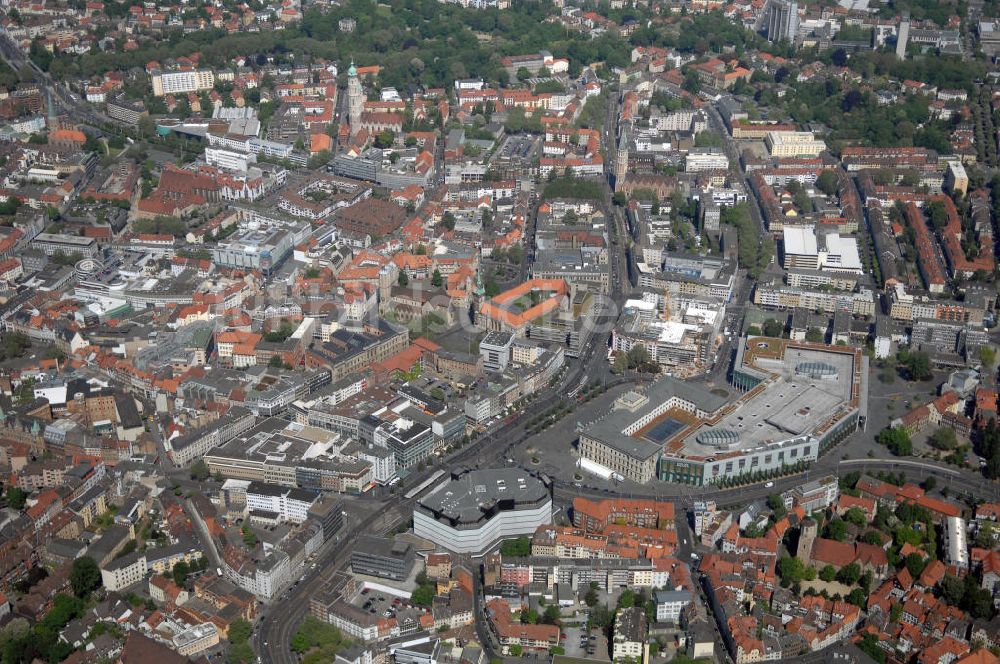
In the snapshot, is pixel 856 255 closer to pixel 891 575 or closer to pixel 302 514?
pixel 891 575

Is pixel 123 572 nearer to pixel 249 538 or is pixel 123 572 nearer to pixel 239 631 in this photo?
pixel 249 538

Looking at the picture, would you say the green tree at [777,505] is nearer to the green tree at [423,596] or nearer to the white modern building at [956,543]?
the white modern building at [956,543]

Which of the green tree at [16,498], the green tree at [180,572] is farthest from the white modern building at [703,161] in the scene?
the green tree at [16,498]

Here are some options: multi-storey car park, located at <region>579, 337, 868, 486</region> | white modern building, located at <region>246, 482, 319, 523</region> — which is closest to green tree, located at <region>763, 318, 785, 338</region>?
multi-storey car park, located at <region>579, 337, 868, 486</region>

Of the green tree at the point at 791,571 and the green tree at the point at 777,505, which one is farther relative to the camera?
the green tree at the point at 777,505

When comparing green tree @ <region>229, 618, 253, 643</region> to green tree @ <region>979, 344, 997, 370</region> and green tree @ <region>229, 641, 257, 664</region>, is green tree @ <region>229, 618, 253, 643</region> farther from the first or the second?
green tree @ <region>979, 344, 997, 370</region>

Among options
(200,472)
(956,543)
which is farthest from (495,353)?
(956,543)
